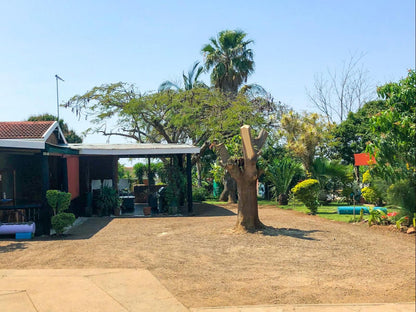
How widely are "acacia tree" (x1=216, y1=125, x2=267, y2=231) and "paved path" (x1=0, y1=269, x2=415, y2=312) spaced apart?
4.60 m

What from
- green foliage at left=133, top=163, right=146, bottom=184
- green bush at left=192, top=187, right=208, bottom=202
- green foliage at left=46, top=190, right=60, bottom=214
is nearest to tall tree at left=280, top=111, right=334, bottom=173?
green bush at left=192, top=187, right=208, bottom=202

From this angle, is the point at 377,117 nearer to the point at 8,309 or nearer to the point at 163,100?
the point at 8,309

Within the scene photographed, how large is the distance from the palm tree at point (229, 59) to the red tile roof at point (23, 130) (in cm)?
1534

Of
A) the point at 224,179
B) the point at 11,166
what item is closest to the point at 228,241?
the point at 11,166

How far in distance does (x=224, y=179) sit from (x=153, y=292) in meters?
16.3

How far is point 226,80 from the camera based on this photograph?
30406 mm

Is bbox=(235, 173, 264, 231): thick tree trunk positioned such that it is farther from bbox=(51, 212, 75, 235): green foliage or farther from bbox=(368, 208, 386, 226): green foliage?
bbox=(51, 212, 75, 235): green foliage

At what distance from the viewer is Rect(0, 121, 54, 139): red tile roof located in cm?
1559

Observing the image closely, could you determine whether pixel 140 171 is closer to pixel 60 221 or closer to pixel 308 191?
pixel 308 191

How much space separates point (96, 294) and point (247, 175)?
616cm

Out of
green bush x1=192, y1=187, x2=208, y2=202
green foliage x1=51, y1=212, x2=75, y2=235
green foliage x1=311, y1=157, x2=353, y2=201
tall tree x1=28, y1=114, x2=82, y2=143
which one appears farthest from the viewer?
tall tree x1=28, y1=114, x2=82, y2=143

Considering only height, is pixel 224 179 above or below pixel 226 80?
below

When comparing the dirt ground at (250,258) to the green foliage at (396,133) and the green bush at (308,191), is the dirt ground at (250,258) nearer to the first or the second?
the green foliage at (396,133)

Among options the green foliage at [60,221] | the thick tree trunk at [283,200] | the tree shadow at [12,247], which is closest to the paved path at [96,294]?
the tree shadow at [12,247]
